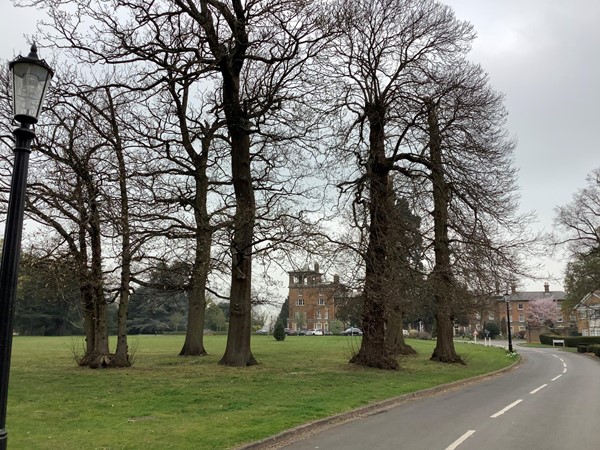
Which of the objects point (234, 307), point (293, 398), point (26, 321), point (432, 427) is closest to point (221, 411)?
point (293, 398)

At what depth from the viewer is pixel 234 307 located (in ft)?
67.7

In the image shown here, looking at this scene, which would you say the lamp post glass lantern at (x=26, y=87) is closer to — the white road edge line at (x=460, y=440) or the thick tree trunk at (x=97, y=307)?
the white road edge line at (x=460, y=440)

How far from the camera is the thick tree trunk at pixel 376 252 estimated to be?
1986 centimetres

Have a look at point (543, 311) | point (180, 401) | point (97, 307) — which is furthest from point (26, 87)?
point (543, 311)

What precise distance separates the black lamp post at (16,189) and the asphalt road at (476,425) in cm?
505

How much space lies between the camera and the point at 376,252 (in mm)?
20781

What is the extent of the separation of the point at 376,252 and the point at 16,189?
17.0m

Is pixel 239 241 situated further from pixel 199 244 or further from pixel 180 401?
pixel 180 401

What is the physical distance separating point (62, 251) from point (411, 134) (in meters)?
15.1

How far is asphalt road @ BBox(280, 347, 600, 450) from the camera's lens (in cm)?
827

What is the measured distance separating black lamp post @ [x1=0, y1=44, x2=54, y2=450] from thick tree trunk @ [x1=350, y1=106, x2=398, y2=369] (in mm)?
15499

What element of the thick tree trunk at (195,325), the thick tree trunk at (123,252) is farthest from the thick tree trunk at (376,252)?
the thick tree trunk at (195,325)

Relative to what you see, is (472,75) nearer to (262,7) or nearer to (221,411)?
(262,7)

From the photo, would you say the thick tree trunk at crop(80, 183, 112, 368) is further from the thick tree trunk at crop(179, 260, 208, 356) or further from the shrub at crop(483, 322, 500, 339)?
the shrub at crop(483, 322, 500, 339)
